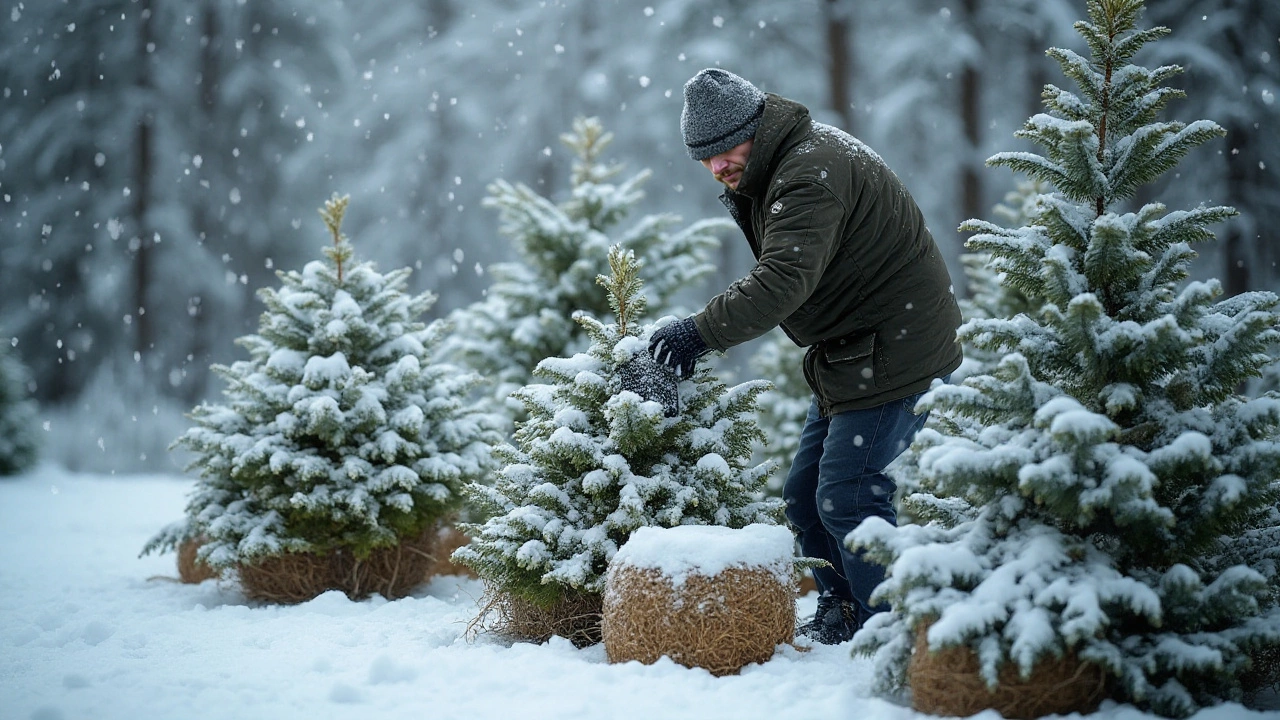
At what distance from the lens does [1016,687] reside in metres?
2.63

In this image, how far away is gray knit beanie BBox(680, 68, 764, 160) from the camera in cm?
380

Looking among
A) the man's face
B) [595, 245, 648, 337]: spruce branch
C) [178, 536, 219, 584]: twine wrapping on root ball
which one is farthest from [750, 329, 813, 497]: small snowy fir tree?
[178, 536, 219, 584]: twine wrapping on root ball

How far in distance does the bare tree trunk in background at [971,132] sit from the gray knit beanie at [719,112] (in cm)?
1059

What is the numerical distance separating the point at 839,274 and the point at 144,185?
58.1 ft

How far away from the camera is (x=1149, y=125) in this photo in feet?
10.6

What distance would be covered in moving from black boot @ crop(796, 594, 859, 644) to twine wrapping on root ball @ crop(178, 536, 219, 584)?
133 inches

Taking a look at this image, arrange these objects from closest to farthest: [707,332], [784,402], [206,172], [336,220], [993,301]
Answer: [707,332] < [336,220] < [993,301] < [784,402] < [206,172]

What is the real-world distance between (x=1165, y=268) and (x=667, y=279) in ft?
13.9

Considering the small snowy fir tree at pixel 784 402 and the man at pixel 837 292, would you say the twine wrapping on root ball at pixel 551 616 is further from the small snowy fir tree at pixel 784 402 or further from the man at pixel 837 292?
the small snowy fir tree at pixel 784 402

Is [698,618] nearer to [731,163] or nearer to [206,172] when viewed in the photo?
[731,163]

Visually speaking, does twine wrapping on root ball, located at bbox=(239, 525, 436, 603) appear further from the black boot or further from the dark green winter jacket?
the dark green winter jacket

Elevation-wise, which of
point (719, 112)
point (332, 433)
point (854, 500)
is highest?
point (719, 112)

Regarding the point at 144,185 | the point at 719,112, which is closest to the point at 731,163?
the point at 719,112

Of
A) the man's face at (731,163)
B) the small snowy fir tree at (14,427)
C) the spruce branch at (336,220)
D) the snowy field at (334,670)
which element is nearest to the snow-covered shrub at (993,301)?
the snowy field at (334,670)
